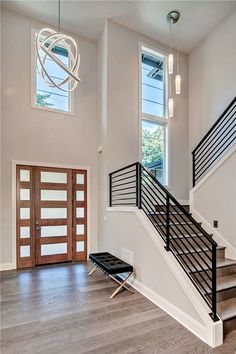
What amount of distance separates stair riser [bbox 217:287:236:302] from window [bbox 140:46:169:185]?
341 cm

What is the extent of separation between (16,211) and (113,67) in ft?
13.2

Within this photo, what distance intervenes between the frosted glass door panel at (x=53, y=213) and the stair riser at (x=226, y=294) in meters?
3.62

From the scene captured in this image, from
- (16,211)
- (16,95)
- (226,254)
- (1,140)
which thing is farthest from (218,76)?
(16,211)

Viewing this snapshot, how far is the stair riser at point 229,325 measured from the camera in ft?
8.29

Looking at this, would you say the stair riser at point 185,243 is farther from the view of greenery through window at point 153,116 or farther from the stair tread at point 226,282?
the view of greenery through window at point 153,116

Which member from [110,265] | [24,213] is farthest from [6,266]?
[110,265]

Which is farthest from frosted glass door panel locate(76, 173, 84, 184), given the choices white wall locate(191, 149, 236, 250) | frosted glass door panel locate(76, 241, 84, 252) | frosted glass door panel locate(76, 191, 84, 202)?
white wall locate(191, 149, 236, 250)

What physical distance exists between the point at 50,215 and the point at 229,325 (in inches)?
156

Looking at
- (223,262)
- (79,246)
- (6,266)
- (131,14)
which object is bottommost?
(6,266)

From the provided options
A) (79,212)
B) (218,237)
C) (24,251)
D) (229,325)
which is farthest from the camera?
(79,212)

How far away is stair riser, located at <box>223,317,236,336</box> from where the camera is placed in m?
2.53

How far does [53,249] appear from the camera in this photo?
17.0ft

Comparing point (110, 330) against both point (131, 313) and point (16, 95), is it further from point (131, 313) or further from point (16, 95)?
point (16, 95)

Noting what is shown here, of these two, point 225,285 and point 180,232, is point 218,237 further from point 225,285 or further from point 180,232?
point 180,232
